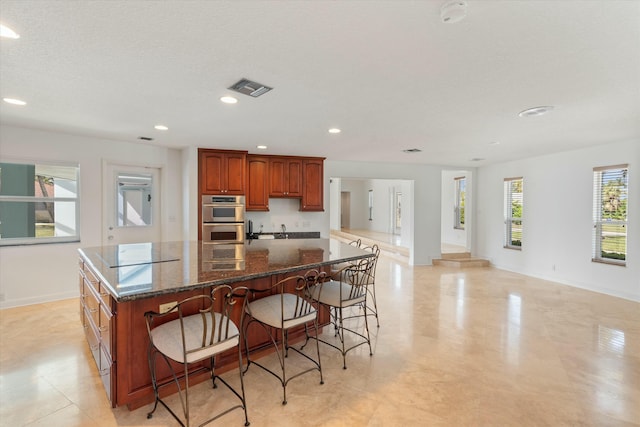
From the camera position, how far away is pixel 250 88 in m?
2.63

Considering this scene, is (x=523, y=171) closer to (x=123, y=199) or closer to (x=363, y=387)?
(x=363, y=387)

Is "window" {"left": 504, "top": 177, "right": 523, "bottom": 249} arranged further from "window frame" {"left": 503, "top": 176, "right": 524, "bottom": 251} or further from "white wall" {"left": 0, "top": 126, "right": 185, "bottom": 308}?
"white wall" {"left": 0, "top": 126, "right": 185, "bottom": 308}

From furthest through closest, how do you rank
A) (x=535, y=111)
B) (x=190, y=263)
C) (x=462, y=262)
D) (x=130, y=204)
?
(x=462, y=262) < (x=130, y=204) < (x=535, y=111) < (x=190, y=263)

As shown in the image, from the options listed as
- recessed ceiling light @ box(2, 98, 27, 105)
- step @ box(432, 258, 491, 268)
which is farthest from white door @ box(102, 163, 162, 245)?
step @ box(432, 258, 491, 268)

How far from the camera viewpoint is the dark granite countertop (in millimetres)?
1856

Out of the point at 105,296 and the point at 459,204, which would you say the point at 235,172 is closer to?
the point at 105,296

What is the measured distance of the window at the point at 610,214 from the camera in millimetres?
4801

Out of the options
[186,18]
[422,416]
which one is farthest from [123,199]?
[422,416]

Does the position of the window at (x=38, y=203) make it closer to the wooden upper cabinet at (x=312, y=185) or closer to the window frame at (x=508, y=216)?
the wooden upper cabinet at (x=312, y=185)

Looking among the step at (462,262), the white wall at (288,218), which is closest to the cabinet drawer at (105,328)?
A: the white wall at (288,218)

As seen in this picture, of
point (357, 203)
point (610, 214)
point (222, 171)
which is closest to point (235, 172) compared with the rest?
point (222, 171)

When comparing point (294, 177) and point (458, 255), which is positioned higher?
point (294, 177)

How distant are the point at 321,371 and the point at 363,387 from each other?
0.35m

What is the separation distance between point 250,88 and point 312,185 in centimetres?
361
